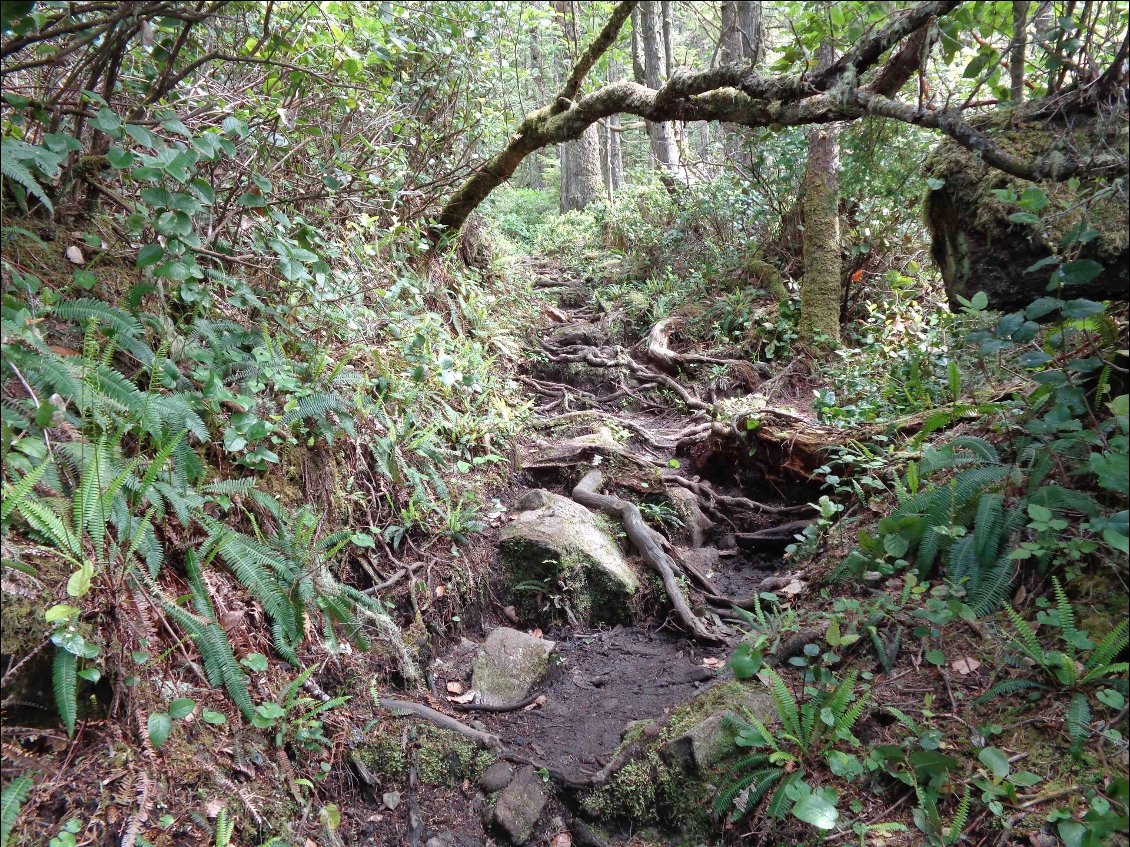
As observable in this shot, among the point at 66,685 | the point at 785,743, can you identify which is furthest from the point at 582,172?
the point at 66,685

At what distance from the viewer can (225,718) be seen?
110 inches

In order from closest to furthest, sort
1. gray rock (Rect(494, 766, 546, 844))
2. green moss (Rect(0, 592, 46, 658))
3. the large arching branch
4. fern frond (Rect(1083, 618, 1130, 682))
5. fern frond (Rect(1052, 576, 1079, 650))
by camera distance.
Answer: green moss (Rect(0, 592, 46, 658))
fern frond (Rect(1083, 618, 1130, 682))
fern frond (Rect(1052, 576, 1079, 650))
the large arching branch
gray rock (Rect(494, 766, 546, 844))

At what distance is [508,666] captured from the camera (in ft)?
14.2

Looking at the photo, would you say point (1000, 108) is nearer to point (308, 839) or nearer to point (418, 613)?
point (418, 613)

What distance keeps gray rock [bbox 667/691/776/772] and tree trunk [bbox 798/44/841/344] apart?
18.1ft

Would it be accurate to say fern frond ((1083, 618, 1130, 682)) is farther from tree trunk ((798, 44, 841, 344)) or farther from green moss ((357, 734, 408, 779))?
tree trunk ((798, 44, 841, 344))

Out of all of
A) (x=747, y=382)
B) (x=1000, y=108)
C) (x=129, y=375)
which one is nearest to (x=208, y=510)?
(x=129, y=375)

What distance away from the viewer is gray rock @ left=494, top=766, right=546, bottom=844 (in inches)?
130

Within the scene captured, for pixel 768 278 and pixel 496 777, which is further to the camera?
pixel 768 278

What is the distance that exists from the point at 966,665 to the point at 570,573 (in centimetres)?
Result: 260

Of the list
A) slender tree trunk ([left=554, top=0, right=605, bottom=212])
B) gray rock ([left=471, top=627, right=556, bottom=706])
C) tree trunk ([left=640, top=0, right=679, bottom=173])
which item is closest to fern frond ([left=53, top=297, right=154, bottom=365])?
gray rock ([left=471, top=627, right=556, bottom=706])

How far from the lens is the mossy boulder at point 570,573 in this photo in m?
4.90

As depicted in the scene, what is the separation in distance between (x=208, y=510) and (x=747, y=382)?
20.2 ft

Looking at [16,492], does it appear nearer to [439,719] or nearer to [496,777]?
[439,719]
